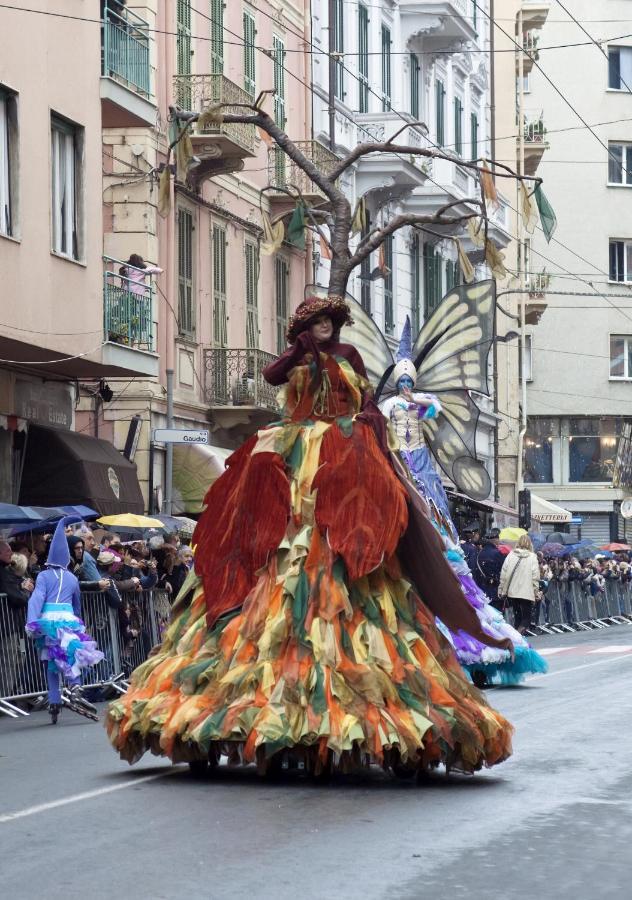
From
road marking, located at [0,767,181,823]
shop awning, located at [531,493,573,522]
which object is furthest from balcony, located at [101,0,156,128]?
shop awning, located at [531,493,573,522]

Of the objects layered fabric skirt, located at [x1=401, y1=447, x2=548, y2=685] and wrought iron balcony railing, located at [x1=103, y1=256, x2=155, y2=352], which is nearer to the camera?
layered fabric skirt, located at [x1=401, y1=447, x2=548, y2=685]

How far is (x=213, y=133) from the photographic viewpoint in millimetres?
27984

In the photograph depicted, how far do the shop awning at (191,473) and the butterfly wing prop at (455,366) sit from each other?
10.0 m

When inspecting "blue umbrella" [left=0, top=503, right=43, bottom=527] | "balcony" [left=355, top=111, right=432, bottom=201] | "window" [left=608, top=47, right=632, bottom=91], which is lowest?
"blue umbrella" [left=0, top=503, right=43, bottom=527]

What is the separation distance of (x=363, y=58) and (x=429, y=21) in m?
3.49

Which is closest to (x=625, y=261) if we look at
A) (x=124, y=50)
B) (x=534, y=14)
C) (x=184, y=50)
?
(x=534, y=14)

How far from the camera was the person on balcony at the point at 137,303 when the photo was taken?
79.0 ft

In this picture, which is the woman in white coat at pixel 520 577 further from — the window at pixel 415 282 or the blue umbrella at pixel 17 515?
the window at pixel 415 282

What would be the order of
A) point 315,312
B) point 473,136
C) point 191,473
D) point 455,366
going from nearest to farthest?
point 315,312 < point 455,366 < point 191,473 < point 473,136

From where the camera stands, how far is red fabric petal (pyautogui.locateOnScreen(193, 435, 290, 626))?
9.30m

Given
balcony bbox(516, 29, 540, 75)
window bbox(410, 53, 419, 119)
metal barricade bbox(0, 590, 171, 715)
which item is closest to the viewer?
metal barricade bbox(0, 590, 171, 715)

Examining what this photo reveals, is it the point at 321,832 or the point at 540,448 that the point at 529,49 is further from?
the point at 321,832

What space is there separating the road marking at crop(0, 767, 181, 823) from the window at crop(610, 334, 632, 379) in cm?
5455

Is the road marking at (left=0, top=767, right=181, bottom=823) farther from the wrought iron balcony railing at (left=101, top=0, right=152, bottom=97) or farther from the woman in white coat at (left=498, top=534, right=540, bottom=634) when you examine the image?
the woman in white coat at (left=498, top=534, right=540, bottom=634)
